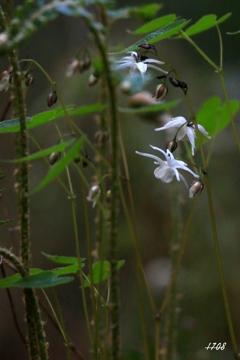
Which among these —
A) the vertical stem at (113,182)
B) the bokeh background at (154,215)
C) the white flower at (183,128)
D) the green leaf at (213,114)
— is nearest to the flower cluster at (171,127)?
the white flower at (183,128)

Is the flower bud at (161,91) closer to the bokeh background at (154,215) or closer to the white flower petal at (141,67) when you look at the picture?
the white flower petal at (141,67)

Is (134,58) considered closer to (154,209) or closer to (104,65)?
(104,65)

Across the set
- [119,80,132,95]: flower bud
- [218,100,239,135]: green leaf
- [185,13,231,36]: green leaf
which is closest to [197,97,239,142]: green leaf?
[218,100,239,135]: green leaf

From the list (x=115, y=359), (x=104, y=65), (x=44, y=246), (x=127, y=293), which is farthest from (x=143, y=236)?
(x=104, y=65)

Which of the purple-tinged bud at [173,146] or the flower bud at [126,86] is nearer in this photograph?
the flower bud at [126,86]

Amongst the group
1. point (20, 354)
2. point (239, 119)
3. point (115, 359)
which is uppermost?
point (115, 359)

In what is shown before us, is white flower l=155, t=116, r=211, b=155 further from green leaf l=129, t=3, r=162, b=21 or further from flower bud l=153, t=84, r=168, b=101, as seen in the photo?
green leaf l=129, t=3, r=162, b=21

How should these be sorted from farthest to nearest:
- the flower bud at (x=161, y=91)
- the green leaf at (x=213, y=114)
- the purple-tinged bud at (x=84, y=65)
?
1. the green leaf at (x=213, y=114)
2. the flower bud at (x=161, y=91)
3. the purple-tinged bud at (x=84, y=65)

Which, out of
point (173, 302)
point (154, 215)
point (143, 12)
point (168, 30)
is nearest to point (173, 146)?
point (168, 30)
